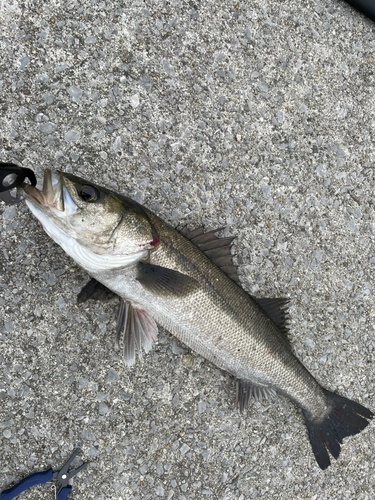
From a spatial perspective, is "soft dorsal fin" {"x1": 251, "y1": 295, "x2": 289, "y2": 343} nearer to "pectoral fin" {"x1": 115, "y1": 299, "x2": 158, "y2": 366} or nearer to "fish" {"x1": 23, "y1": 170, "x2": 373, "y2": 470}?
"fish" {"x1": 23, "y1": 170, "x2": 373, "y2": 470}

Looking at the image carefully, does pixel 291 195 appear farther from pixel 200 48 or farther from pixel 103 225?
pixel 103 225

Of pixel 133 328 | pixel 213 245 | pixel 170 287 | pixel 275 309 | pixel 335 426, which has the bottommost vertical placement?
pixel 335 426

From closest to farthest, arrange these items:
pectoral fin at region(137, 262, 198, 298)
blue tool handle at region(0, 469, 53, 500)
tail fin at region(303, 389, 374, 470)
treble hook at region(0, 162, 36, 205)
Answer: treble hook at region(0, 162, 36, 205) → pectoral fin at region(137, 262, 198, 298) → blue tool handle at region(0, 469, 53, 500) → tail fin at region(303, 389, 374, 470)

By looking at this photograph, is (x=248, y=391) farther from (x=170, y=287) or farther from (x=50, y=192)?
(x=50, y=192)

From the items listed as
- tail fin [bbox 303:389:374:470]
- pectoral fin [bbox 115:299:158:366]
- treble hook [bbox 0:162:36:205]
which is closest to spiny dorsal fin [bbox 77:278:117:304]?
pectoral fin [bbox 115:299:158:366]

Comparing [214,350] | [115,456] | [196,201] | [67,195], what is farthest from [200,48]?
[115,456]

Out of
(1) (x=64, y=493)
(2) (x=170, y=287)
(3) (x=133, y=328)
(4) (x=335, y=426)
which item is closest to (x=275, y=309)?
(2) (x=170, y=287)
